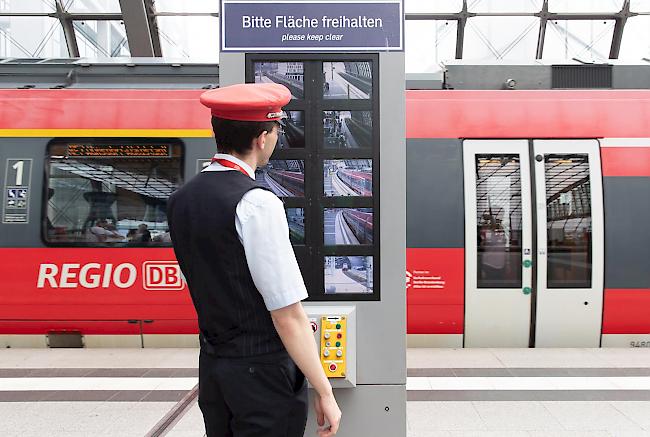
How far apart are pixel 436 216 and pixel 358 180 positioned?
3.32m

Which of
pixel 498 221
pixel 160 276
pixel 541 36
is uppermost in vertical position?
pixel 541 36

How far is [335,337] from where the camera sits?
6.78 ft

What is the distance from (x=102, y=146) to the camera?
5.29 meters

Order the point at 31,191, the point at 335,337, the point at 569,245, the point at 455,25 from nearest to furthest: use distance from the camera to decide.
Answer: the point at 335,337, the point at 569,245, the point at 31,191, the point at 455,25

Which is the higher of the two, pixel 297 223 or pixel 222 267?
pixel 297 223

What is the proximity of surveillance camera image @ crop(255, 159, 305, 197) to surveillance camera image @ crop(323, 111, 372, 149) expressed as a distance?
0.51 feet

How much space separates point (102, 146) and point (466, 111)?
3.75 meters

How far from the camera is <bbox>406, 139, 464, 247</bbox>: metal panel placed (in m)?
5.24

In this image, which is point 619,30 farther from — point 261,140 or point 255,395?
point 255,395

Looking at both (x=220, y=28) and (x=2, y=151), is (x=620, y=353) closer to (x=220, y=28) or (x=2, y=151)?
(x=220, y=28)

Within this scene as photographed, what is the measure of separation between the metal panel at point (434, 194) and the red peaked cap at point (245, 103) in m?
3.89

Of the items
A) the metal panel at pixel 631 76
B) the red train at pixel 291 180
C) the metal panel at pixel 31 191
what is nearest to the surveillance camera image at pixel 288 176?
the red train at pixel 291 180

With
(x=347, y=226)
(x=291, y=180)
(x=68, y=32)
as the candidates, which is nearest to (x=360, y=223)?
(x=347, y=226)

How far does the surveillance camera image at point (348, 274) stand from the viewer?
6.87 ft
